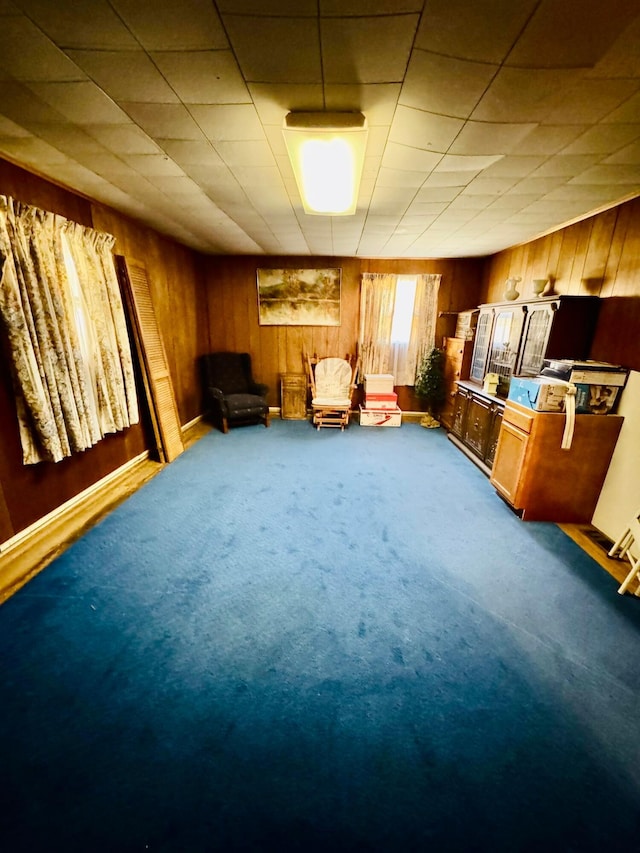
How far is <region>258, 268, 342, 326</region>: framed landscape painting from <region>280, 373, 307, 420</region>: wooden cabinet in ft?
2.92

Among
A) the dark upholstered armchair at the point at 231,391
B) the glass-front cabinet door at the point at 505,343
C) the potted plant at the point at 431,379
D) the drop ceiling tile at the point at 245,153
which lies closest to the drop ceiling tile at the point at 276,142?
the drop ceiling tile at the point at 245,153

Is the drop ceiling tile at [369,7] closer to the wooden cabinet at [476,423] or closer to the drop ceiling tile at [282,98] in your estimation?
the drop ceiling tile at [282,98]

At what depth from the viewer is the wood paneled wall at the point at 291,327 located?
526 centimetres

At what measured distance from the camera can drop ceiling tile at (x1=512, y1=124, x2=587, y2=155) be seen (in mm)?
1729

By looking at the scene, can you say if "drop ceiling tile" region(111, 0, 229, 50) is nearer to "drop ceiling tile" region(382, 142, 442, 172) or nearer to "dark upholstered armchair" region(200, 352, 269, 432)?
"drop ceiling tile" region(382, 142, 442, 172)

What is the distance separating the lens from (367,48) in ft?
4.09

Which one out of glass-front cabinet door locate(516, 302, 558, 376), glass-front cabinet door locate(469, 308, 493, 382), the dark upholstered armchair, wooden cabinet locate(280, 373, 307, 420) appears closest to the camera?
glass-front cabinet door locate(516, 302, 558, 376)

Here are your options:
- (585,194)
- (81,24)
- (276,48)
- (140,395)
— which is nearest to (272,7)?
(276,48)

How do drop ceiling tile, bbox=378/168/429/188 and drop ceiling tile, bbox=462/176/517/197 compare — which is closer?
drop ceiling tile, bbox=378/168/429/188

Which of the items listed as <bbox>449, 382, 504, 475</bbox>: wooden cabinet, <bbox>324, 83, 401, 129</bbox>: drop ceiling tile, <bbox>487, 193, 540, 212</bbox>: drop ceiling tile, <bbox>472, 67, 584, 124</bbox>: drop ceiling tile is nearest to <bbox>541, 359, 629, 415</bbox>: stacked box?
<bbox>449, 382, 504, 475</bbox>: wooden cabinet

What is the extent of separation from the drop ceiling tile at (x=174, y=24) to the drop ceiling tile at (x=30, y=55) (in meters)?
0.36

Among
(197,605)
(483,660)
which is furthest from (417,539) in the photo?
(197,605)

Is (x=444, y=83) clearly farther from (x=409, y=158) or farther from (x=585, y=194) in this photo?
(x=585, y=194)

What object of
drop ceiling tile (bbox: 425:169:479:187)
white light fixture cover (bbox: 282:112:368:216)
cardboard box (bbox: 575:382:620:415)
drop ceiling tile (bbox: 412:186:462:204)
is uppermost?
drop ceiling tile (bbox: 412:186:462:204)
